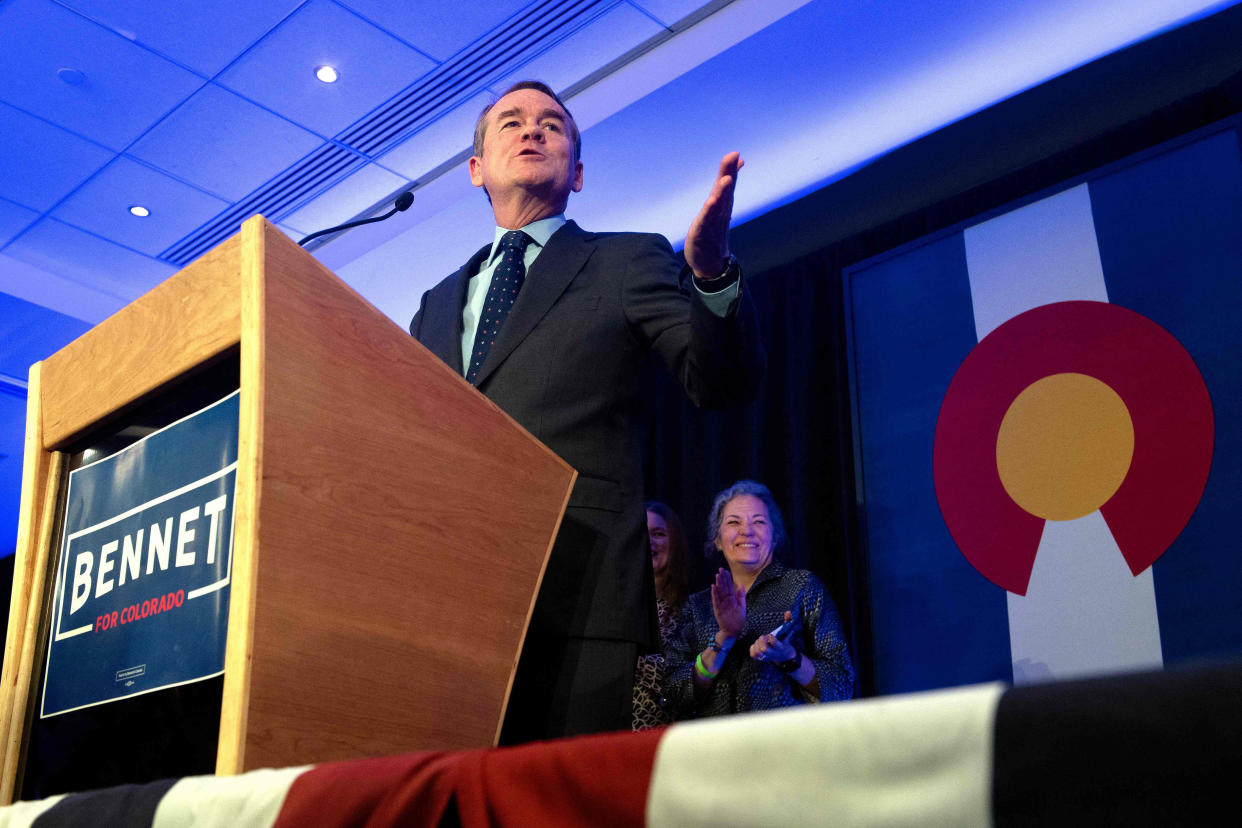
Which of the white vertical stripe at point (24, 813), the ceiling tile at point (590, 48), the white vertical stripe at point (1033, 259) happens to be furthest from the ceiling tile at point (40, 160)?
the white vertical stripe at point (24, 813)

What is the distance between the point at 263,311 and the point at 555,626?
44 cm

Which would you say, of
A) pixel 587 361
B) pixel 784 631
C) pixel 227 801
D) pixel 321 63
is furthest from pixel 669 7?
pixel 227 801

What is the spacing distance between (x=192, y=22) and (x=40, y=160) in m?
1.19

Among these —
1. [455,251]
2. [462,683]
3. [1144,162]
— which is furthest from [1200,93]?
[462,683]

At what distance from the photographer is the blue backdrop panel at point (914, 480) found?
3721mm

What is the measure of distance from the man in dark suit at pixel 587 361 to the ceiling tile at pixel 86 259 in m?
4.25

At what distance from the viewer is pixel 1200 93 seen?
3.60 m

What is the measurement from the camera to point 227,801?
1.96 ft

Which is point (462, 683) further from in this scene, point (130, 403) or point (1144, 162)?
point (1144, 162)

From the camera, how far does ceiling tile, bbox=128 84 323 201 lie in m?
4.22

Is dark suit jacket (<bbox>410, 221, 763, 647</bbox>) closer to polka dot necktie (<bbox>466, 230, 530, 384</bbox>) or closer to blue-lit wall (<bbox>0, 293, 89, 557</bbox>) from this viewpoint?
polka dot necktie (<bbox>466, 230, 530, 384</bbox>)

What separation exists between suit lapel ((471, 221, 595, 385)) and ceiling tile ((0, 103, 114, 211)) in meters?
3.76

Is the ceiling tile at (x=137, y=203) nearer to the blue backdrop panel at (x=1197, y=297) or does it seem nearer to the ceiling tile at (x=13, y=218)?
the ceiling tile at (x=13, y=218)

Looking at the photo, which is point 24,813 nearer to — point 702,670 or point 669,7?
point 702,670
